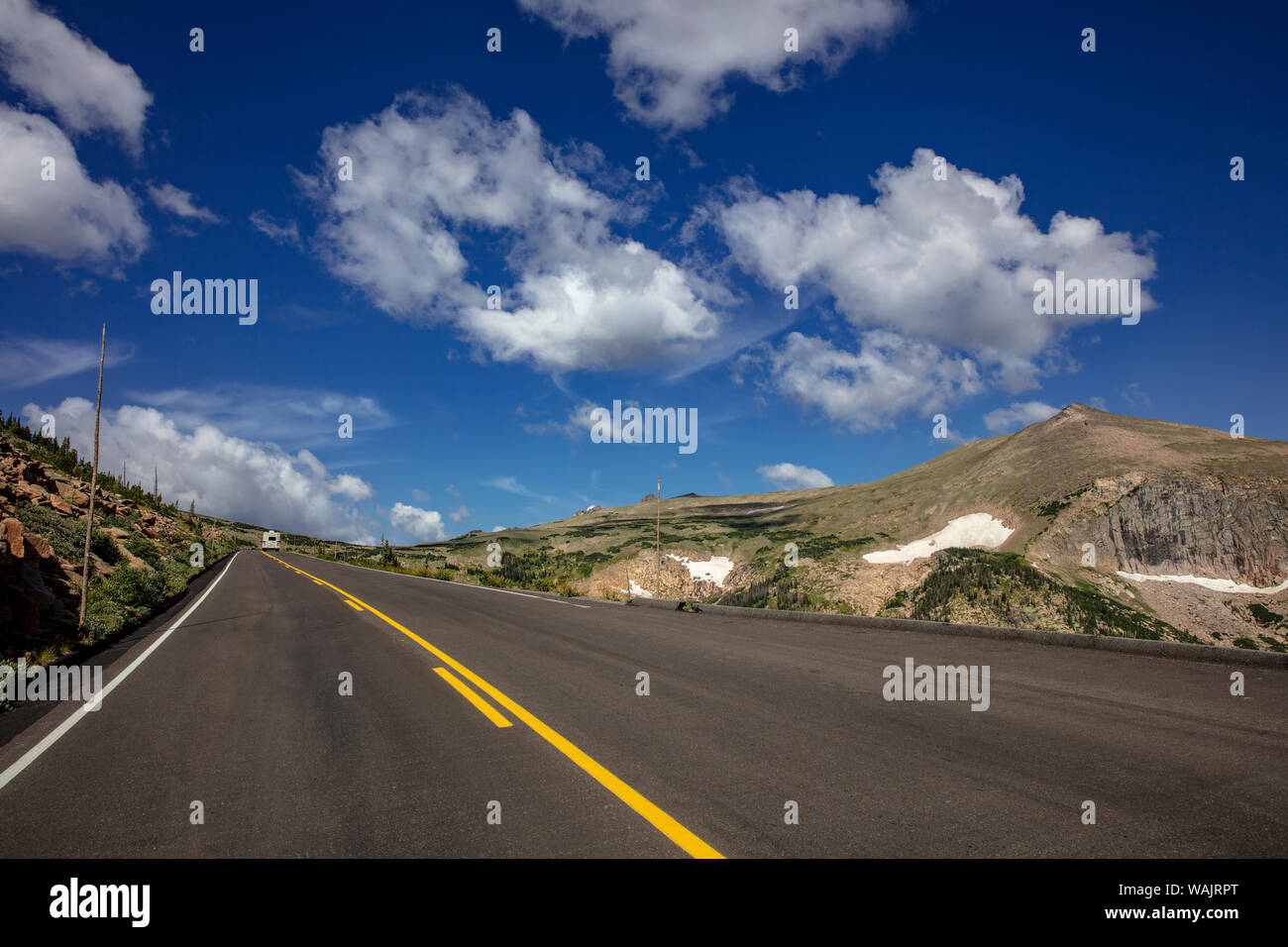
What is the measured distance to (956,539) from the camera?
42562 mm

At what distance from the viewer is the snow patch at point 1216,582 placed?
29.5 meters

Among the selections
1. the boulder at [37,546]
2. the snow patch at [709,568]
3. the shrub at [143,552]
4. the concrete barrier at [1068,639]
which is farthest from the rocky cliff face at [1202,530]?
the shrub at [143,552]

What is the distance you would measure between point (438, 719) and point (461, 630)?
719cm

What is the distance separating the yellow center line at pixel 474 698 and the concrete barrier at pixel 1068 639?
337 inches

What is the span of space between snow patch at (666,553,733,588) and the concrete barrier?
35.2m

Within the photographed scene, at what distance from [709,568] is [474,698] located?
4714cm

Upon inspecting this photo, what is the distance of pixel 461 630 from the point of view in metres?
13.3

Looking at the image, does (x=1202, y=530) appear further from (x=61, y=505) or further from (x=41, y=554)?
(x=61, y=505)

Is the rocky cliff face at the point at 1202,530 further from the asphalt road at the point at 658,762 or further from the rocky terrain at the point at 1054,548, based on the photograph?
the asphalt road at the point at 658,762

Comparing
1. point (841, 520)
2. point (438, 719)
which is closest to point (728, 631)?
point (438, 719)

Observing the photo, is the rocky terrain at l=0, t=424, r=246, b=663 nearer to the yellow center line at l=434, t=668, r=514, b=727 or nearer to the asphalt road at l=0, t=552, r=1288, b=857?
the asphalt road at l=0, t=552, r=1288, b=857

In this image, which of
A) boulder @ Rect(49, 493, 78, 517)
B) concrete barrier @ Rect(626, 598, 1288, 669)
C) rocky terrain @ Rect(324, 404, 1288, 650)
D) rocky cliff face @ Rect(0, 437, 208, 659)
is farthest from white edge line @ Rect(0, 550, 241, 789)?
boulder @ Rect(49, 493, 78, 517)
